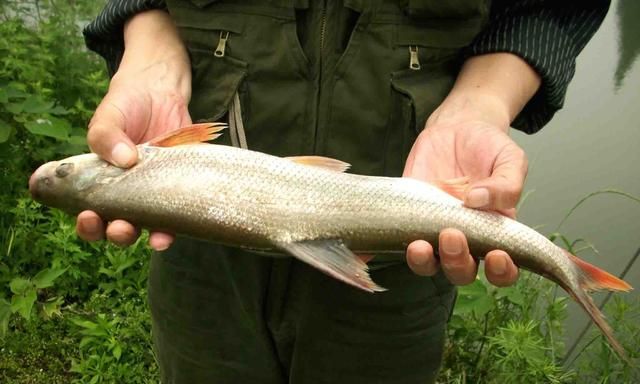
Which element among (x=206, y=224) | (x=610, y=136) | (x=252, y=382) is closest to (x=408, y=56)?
(x=206, y=224)

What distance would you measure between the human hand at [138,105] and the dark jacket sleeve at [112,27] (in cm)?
3

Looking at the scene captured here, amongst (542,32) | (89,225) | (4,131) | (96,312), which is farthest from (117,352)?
(542,32)

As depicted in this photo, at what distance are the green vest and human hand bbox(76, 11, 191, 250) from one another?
108 mm

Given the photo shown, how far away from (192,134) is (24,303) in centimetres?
168

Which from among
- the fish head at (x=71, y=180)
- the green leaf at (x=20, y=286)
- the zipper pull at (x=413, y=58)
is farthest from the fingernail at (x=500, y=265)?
the green leaf at (x=20, y=286)

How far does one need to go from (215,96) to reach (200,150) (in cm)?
15

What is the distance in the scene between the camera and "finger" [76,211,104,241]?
5.69 feet

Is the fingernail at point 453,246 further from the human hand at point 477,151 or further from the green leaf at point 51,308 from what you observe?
the green leaf at point 51,308

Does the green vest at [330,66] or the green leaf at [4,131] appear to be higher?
the green vest at [330,66]

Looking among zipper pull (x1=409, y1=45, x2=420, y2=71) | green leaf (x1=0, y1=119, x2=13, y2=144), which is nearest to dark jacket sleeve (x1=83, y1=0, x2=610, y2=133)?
zipper pull (x1=409, y1=45, x2=420, y2=71)

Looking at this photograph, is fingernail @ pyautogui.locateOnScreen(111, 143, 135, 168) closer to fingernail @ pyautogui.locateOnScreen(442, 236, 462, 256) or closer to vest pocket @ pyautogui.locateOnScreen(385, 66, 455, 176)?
vest pocket @ pyautogui.locateOnScreen(385, 66, 455, 176)

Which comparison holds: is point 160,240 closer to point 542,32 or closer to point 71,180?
point 71,180

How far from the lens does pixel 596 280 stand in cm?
181

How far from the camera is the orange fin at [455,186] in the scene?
1.75 metres
